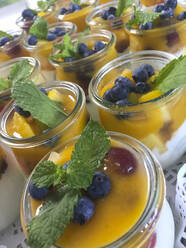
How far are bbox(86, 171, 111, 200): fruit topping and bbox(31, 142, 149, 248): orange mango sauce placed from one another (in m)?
0.01

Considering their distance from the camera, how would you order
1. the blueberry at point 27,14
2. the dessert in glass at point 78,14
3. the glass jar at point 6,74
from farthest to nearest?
the blueberry at point 27,14 < the dessert in glass at point 78,14 < the glass jar at point 6,74

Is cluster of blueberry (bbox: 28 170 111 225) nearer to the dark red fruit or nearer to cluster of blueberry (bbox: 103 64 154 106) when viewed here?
the dark red fruit

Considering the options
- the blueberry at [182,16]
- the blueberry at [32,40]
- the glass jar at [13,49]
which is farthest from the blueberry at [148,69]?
the glass jar at [13,49]

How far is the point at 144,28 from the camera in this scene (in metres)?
1.10

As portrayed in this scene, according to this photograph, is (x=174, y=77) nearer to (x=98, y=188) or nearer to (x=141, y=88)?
(x=141, y=88)

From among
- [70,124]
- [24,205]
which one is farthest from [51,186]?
[70,124]

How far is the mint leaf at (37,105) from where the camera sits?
32.1 inches

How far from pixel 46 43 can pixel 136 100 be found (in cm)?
72

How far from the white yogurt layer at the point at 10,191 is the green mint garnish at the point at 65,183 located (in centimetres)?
31

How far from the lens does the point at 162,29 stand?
1091 mm

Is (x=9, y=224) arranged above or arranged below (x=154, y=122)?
below

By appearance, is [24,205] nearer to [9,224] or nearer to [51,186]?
[51,186]

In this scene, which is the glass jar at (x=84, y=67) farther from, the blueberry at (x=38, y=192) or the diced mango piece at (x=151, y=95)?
the blueberry at (x=38, y=192)

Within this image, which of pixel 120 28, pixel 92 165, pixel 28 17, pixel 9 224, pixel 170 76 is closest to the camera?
pixel 92 165
